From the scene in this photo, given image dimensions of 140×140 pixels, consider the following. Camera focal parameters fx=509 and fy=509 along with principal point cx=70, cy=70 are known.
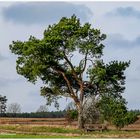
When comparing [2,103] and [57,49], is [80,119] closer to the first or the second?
[57,49]

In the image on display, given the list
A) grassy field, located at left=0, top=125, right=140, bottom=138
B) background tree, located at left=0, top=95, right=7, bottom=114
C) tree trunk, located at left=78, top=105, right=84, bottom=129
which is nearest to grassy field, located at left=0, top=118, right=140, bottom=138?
grassy field, located at left=0, top=125, right=140, bottom=138

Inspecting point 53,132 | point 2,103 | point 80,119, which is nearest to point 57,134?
point 53,132

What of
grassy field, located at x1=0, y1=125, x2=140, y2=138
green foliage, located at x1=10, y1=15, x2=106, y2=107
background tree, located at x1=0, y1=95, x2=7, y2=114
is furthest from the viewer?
background tree, located at x1=0, y1=95, x2=7, y2=114

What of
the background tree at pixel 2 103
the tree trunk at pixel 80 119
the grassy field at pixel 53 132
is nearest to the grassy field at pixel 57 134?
the grassy field at pixel 53 132

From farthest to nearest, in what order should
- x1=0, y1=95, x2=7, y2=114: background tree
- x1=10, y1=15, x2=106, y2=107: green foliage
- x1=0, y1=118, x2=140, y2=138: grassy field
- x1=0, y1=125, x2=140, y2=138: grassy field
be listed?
x1=0, y1=95, x2=7, y2=114: background tree, x1=10, y1=15, x2=106, y2=107: green foliage, x1=0, y1=118, x2=140, y2=138: grassy field, x1=0, y1=125, x2=140, y2=138: grassy field

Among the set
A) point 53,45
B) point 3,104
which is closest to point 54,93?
point 53,45

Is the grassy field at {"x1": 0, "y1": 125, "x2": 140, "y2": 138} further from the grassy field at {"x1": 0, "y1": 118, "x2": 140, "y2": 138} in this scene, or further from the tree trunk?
the tree trunk

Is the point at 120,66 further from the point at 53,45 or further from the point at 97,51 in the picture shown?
the point at 53,45

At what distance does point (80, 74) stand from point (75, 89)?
194 centimetres

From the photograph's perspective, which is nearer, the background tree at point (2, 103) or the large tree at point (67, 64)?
the large tree at point (67, 64)

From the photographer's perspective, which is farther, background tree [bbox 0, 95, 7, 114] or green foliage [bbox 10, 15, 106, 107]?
background tree [bbox 0, 95, 7, 114]

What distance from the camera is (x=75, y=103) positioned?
52.2 metres

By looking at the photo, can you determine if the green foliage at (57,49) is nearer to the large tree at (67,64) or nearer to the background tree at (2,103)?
the large tree at (67,64)

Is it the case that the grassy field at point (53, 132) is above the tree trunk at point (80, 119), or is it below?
below
